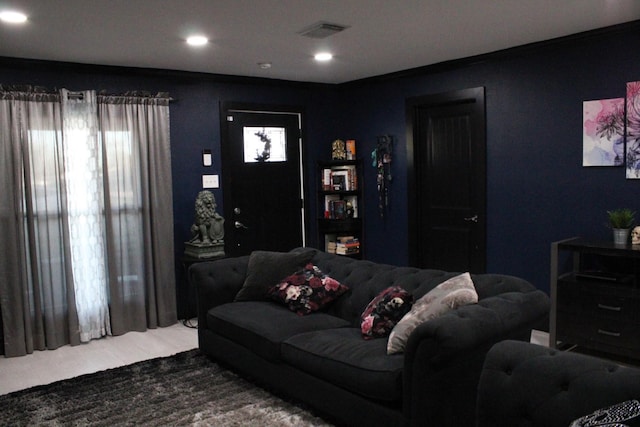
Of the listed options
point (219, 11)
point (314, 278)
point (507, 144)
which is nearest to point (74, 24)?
point (219, 11)

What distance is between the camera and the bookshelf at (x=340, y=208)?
619 centimetres

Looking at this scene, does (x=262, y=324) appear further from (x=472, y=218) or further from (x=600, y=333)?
(x=472, y=218)

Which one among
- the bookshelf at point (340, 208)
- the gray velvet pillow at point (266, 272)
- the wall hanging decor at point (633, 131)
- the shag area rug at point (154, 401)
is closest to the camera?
the shag area rug at point (154, 401)

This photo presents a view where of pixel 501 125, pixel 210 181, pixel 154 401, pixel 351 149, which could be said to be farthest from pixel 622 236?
pixel 210 181

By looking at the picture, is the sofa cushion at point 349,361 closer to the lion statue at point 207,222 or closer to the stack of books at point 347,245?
the lion statue at point 207,222

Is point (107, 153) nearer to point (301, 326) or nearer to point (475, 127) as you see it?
point (301, 326)

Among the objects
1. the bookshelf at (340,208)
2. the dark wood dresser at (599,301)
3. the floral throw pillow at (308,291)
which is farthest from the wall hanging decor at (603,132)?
the bookshelf at (340,208)

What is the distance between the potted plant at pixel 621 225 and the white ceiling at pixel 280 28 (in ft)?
4.44

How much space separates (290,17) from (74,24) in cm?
138

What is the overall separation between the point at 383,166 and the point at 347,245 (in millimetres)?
973

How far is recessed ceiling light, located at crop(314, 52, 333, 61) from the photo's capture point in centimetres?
470

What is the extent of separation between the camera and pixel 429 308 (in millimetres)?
2836

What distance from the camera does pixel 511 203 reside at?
15.9 feet

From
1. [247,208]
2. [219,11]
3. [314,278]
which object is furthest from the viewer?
[247,208]
